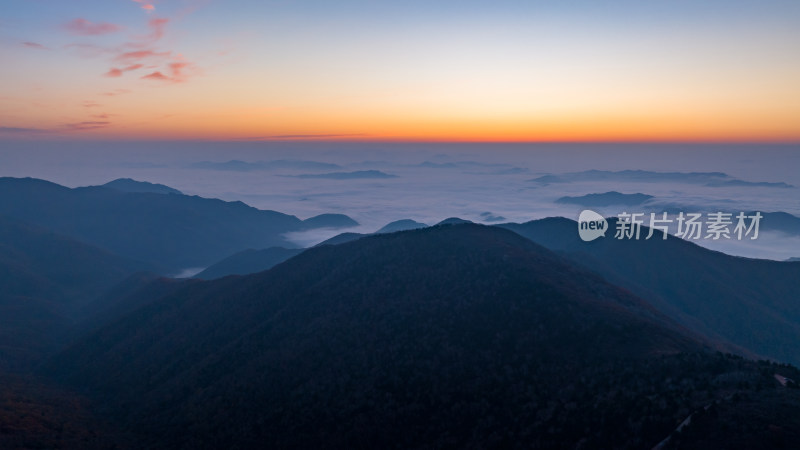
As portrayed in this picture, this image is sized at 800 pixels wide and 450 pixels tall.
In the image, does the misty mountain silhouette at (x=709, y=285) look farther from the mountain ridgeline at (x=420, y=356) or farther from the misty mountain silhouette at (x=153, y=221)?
the misty mountain silhouette at (x=153, y=221)

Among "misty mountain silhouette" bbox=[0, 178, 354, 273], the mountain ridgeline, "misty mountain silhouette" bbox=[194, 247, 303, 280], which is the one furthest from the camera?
"misty mountain silhouette" bbox=[0, 178, 354, 273]

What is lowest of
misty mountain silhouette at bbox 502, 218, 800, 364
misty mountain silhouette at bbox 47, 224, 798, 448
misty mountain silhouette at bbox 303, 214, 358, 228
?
misty mountain silhouette at bbox 303, 214, 358, 228

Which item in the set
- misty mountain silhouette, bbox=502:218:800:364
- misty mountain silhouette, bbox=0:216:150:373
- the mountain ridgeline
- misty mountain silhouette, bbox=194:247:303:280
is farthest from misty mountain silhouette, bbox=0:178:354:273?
misty mountain silhouette, bbox=502:218:800:364

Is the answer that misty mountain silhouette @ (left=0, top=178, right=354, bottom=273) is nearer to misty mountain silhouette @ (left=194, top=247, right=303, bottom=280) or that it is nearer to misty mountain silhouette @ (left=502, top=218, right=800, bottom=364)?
misty mountain silhouette @ (left=194, top=247, right=303, bottom=280)

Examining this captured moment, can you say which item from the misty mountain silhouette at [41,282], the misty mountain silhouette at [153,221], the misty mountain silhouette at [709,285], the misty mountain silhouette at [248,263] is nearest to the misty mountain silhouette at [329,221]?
the misty mountain silhouette at [153,221]

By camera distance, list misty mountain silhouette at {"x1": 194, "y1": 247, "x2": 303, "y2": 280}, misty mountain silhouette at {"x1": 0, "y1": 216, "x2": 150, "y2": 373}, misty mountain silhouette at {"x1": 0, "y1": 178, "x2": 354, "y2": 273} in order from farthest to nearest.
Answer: misty mountain silhouette at {"x1": 0, "y1": 178, "x2": 354, "y2": 273} < misty mountain silhouette at {"x1": 194, "y1": 247, "x2": 303, "y2": 280} < misty mountain silhouette at {"x1": 0, "y1": 216, "x2": 150, "y2": 373}

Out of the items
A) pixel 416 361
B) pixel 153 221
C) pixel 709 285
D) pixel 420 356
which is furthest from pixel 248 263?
pixel 709 285

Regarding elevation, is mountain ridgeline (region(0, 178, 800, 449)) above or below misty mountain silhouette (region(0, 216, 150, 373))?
above
